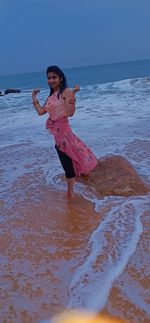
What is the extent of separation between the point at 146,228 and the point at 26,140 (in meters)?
5.28

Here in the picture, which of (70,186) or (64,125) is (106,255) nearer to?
(70,186)

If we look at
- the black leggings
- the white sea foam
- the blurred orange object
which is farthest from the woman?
the blurred orange object

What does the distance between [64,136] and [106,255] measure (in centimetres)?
168

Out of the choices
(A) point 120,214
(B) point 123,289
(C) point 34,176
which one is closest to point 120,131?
(C) point 34,176

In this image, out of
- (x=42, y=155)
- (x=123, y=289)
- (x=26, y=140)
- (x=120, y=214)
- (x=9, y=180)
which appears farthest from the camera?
(x=26, y=140)

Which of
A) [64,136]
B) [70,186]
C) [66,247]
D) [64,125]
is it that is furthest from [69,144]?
[66,247]

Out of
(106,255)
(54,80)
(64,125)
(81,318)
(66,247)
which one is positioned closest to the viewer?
(81,318)

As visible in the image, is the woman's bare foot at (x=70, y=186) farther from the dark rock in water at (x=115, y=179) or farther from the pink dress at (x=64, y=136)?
the dark rock in water at (x=115, y=179)

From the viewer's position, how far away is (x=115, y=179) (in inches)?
193

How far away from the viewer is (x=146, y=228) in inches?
141

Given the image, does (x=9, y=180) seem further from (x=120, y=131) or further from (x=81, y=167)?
(x=120, y=131)

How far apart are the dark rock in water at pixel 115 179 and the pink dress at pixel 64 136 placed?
14.1 inches

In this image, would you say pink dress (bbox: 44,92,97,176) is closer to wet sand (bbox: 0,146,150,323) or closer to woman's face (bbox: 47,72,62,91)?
woman's face (bbox: 47,72,62,91)

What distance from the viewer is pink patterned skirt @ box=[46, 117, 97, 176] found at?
4355 mm
